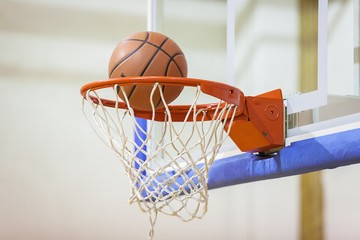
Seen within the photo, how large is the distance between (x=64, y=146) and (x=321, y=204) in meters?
1.50

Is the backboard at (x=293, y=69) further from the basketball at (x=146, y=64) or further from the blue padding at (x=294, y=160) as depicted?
the basketball at (x=146, y=64)

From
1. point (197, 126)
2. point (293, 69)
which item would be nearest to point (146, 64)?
point (197, 126)

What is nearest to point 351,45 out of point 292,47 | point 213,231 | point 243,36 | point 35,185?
point 292,47

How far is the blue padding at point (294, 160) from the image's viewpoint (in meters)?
1.62

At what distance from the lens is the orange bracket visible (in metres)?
1.87

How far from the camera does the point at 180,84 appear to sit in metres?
1.63

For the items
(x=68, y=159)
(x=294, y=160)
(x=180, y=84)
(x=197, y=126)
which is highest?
(x=180, y=84)

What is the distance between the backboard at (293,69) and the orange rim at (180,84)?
0.21 metres

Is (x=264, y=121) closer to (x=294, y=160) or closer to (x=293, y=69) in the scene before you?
(x=294, y=160)

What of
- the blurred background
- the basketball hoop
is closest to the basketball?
the basketball hoop

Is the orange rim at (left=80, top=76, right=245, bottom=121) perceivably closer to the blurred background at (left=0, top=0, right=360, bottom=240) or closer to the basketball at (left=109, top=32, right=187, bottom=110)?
the basketball at (left=109, top=32, right=187, bottom=110)

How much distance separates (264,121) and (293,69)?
374 mm

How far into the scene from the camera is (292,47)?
2254 mm

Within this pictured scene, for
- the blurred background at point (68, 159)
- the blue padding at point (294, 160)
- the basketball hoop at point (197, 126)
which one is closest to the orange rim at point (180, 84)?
the basketball hoop at point (197, 126)
